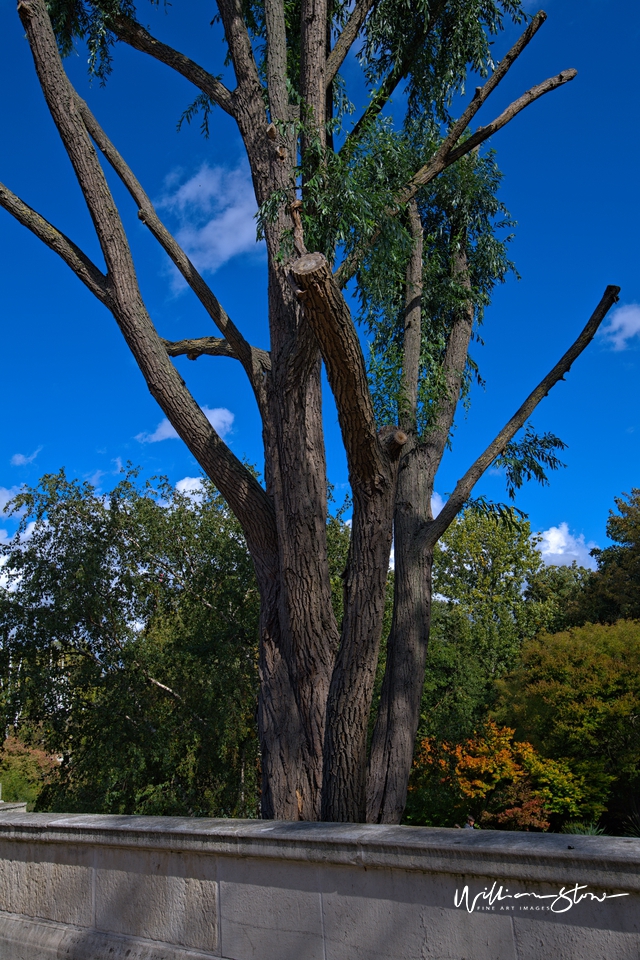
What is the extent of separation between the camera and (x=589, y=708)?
12695 millimetres

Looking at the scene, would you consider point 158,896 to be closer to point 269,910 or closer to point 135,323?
point 269,910

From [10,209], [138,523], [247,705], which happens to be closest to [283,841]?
[10,209]

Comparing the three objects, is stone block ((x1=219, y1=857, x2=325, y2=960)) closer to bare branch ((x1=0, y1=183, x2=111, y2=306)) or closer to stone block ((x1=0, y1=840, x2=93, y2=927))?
stone block ((x1=0, y1=840, x2=93, y2=927))

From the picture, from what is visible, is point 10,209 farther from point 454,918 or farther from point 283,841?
point 454,918

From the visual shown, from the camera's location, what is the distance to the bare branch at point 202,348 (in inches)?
241

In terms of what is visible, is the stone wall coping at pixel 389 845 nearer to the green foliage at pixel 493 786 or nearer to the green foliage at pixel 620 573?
the green foliage at pixel 493 786

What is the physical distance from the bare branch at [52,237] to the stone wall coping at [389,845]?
4.00 m

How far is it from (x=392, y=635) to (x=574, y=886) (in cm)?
352

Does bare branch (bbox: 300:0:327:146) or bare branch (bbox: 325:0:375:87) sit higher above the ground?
bare branch (bbox: 325:0:375:87)

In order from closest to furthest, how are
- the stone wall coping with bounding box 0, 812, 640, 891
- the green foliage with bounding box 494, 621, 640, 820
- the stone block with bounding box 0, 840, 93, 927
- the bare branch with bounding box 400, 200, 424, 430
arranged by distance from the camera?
the stone wall coping with bounding box 0, 812, 640, 891
the stone block with bounding box 0, 840, 93, 927
the bare branch with bounding box 400, 200, 424, 430
the green foliage with bounding box 494, 621, 640, 820

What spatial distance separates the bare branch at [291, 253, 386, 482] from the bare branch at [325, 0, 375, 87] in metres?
3.42

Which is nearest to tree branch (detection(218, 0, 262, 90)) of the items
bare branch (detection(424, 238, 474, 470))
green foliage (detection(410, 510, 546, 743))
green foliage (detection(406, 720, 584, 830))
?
bare branch (detection(424, 238, 474, 470))

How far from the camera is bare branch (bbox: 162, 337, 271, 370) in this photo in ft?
20.1

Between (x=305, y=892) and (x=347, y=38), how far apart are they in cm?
675
